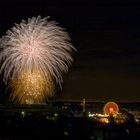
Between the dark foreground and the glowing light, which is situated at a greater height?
the glowing light

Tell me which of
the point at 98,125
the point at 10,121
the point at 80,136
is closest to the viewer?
the point at 80,136

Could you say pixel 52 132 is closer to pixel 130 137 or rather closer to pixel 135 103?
pixel 130 137

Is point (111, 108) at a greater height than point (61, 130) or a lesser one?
greater

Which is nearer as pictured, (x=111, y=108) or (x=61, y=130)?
(x=61, y=130)

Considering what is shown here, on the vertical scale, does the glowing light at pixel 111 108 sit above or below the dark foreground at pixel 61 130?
above

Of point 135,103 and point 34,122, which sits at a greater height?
point 135,103

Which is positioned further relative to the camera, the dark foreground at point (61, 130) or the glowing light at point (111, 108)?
the glowing light at point (111, 108)

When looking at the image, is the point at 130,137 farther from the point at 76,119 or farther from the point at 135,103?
the point at 135,103

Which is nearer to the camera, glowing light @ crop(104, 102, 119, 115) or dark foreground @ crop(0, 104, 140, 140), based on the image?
dark foreground @ crop(0, 104, 140, 140)

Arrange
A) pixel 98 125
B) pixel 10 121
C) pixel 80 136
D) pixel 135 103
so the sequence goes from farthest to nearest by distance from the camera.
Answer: pixel 135 103 < pixel 10 121 < pixel 98 125 < pixel 80 136

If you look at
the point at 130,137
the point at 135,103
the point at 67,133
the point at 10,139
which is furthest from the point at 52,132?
the point at 135,103

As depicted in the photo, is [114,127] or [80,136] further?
[114,127]
